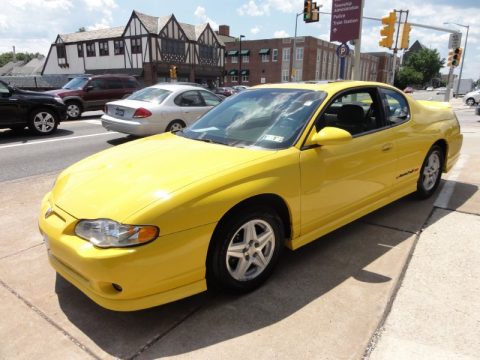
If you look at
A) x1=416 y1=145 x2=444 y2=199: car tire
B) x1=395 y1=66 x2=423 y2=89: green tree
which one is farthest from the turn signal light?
x1=395 y1=66 x2=423 y2=89: green tree

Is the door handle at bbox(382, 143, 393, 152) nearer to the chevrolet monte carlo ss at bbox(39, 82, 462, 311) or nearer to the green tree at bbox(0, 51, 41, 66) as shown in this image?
the chevrolet monte carlo ss at bbox(39, 82, 462, 311)

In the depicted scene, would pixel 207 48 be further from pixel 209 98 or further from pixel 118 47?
pixel 209 98

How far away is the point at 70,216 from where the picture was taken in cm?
262

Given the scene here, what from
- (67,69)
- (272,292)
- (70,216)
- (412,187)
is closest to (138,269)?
(70,216)

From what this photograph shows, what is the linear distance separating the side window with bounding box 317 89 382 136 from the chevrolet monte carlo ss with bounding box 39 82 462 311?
15 millimetres

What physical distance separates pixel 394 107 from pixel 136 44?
4656 centimetres

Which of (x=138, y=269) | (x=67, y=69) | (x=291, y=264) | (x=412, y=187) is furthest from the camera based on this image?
(x=67, y=69)

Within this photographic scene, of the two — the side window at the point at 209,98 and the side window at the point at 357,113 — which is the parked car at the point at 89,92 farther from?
the side window at the point at 357,113

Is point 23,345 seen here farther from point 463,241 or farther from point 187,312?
point 463,241

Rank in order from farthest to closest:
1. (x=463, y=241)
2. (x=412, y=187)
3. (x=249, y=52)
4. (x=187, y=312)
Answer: (x=249, y=52) < (x=412, y=187) < (x=463, y=241) < (x=187, y=312)

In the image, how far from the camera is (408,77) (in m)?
94.2

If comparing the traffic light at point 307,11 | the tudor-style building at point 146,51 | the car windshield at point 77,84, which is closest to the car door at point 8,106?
the car windshield at point 77,84

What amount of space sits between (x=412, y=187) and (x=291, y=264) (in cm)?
209

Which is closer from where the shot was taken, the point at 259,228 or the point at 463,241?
the point at 259,228
